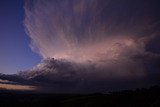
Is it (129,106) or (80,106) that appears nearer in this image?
(129,106)

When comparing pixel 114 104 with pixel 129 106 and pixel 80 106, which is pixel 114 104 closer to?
pixel 129 106

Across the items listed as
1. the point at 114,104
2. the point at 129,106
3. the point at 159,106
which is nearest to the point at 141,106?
the point at 129,106

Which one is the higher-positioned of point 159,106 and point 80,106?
point 80,106

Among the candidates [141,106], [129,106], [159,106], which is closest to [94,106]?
[129,106]

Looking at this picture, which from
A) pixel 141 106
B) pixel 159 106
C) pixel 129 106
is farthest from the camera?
pixel 129 106

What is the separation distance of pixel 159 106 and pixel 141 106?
2130 inches

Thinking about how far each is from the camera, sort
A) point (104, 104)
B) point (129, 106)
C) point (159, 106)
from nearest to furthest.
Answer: point (159, 106) → point (129, 106) → point (104, 104)

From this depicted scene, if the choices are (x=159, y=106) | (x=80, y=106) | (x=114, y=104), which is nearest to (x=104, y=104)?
(x=114, y=104)

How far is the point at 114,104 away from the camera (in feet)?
632

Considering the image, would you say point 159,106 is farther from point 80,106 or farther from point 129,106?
point 80,106

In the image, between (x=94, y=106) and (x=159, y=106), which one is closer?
(x=159, y=106)

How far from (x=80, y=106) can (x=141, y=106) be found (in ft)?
182

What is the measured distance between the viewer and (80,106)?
197125 millimetres

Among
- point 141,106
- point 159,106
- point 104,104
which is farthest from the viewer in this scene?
point 104,104
